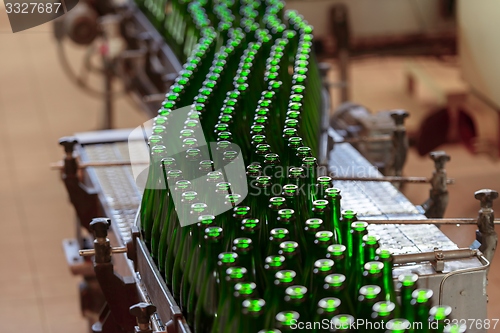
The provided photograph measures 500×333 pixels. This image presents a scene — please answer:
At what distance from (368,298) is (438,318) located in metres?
0.10

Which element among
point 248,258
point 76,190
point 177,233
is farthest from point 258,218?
point 76,190

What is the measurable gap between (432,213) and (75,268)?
1087 mm

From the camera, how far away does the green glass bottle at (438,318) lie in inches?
38.6

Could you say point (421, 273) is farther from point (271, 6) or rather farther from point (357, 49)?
point (357, 49)

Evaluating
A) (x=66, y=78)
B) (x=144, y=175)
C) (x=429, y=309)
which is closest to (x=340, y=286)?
(x=429, y=309)

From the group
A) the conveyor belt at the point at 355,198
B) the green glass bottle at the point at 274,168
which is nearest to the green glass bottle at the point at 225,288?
the green glass bottle at the point at 274,168

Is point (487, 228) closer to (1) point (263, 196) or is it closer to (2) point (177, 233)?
(1) point (263, 196)

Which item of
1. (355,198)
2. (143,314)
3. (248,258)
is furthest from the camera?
(355,198)

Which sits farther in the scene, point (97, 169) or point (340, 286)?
point (97, 169)

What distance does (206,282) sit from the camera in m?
1.23

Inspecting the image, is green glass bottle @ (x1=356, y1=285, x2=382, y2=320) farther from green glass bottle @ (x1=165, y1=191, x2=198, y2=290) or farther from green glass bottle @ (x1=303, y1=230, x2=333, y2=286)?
green glass bottle @ (x1=165, y1=191, x2=198, y2=290)

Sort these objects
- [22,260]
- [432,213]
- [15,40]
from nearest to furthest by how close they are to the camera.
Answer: [432,213]
[22,260]
[15,40]

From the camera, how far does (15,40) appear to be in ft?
23.3

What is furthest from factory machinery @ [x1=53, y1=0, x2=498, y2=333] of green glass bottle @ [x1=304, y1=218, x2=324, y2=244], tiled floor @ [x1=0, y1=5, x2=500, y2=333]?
tiled floor @ [x1=0, y1=5, x2=500, y2=333]
